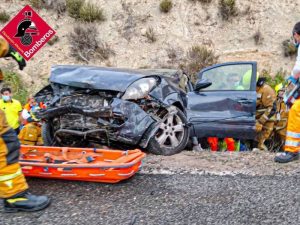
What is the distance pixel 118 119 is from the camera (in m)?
4.42

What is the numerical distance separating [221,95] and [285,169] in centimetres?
206

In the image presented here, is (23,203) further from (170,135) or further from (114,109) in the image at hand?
(170,135)

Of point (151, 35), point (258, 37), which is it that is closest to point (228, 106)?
point (151, 35)

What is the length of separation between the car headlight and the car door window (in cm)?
162

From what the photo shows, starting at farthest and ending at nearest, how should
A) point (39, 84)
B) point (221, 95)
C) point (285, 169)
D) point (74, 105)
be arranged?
point (39, 84)
point (221, 95)
point (74, 105)
point (285, 169)

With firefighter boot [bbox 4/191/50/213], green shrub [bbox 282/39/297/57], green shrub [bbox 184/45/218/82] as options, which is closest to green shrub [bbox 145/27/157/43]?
green shrub [bbox 184/45/218/82]

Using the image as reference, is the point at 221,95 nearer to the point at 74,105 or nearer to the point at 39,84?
the point at 74,105

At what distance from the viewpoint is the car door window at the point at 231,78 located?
5961 millimetres

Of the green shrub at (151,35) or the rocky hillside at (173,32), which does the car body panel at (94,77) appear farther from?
the green shrub at (151,35)

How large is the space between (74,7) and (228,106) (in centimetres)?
1135

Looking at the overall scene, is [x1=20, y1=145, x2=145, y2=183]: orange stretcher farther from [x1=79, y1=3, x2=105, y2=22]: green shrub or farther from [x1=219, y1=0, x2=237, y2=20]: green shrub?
[x1=219, y1=0, x2=237, y2=20]: green shrub

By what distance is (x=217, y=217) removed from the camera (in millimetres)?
Result: 2975

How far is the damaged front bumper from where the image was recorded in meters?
4.34

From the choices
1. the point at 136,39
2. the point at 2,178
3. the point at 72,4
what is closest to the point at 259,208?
the point at 2,178
